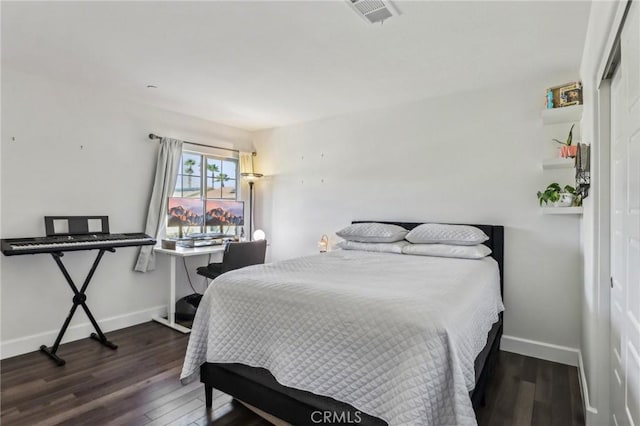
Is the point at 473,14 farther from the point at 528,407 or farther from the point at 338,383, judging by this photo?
the point at 528,407

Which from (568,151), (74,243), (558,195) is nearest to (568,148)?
(568,151)

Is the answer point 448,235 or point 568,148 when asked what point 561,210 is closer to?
point 568,148

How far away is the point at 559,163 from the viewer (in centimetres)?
268

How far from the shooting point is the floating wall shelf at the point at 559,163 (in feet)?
8.61

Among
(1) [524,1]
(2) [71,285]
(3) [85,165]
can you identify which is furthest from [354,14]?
(2) [71,285]

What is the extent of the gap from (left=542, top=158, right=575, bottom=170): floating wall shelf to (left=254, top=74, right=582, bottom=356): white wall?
16 centimetres

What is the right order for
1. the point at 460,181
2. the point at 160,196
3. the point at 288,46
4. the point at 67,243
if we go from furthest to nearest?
the point at 160,196 < the point at 460,181 < the point at 67,243 < the point at 288,46

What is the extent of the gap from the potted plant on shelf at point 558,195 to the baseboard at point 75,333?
402 centimetres

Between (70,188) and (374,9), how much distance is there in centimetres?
308

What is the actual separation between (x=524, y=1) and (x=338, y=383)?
2247 millimetres

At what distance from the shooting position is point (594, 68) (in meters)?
1.80

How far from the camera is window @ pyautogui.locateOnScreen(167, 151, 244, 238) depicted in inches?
157

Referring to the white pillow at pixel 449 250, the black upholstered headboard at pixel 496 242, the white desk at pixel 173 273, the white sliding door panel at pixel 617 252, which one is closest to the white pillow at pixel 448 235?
the white pillow at pixel 449 250

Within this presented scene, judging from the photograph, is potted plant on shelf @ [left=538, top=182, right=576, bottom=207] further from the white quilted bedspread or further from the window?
the window
